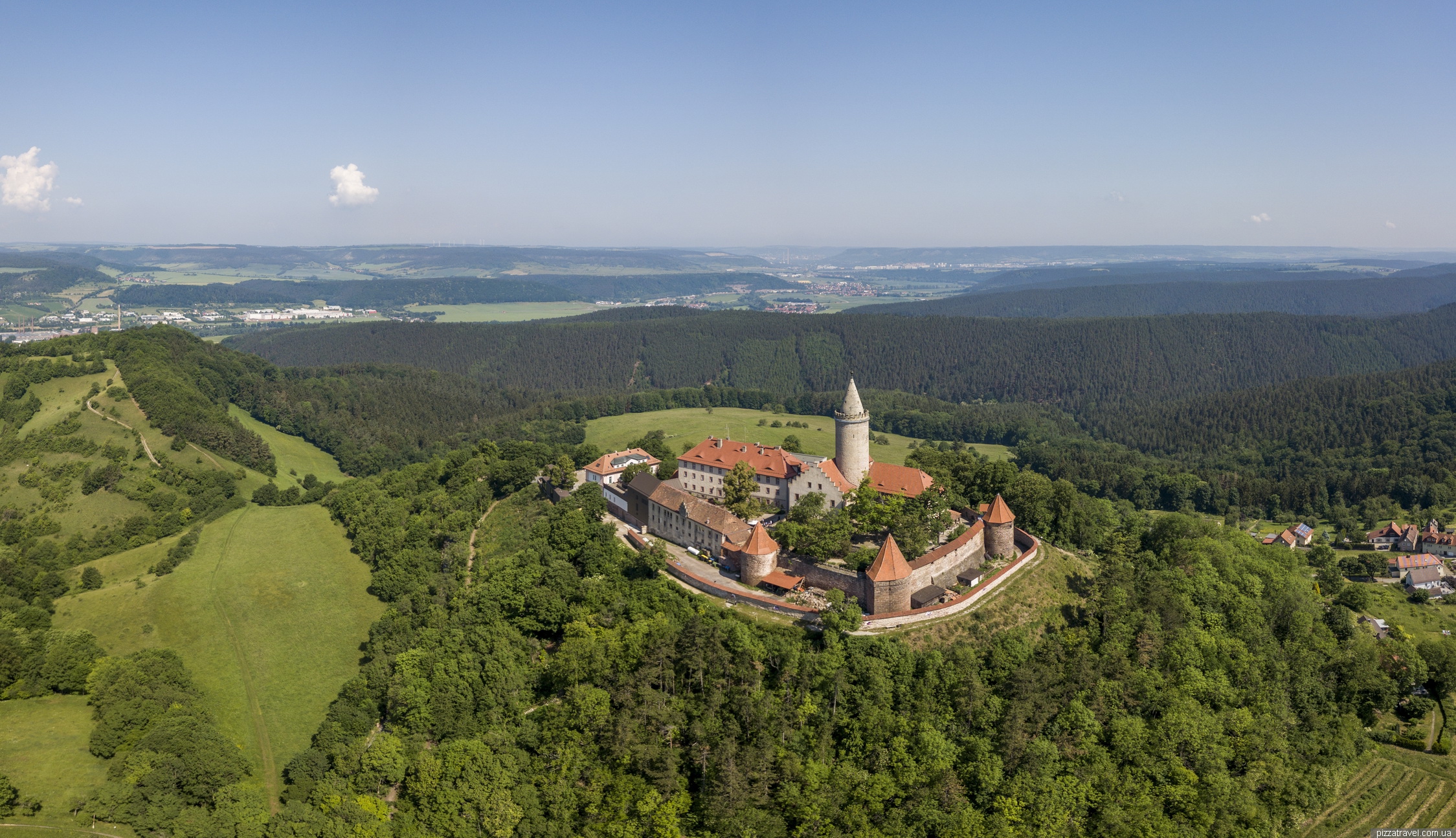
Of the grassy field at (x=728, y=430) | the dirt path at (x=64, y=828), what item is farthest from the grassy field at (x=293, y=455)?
the dirt path at (x=64, y=828)

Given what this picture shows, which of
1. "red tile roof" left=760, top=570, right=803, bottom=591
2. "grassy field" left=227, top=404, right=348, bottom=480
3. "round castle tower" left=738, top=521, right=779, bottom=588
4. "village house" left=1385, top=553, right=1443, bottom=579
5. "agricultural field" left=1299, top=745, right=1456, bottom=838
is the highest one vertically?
"round castle tower" left=738, top=521, right=779, bottom=588

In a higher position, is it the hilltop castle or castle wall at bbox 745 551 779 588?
the hilltop castle

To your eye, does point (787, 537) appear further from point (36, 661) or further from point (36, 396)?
point (36, 396)

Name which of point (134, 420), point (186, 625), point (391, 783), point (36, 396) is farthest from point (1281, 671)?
point (36, 396)

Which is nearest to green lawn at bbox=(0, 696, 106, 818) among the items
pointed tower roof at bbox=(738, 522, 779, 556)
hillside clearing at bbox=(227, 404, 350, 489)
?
pointed tower roof at bbox=(738, 522, 779, 556)

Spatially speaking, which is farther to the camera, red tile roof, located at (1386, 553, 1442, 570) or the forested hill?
the forested hill

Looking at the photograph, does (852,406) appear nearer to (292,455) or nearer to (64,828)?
(64,828)

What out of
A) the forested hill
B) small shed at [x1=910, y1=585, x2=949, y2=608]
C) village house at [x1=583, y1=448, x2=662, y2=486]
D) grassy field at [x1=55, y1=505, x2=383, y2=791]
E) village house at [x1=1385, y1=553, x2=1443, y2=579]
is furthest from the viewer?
the forested hill

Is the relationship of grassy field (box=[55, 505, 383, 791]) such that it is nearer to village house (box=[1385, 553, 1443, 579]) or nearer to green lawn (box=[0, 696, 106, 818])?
green lawn (box=[0, 696, 106, 818])
